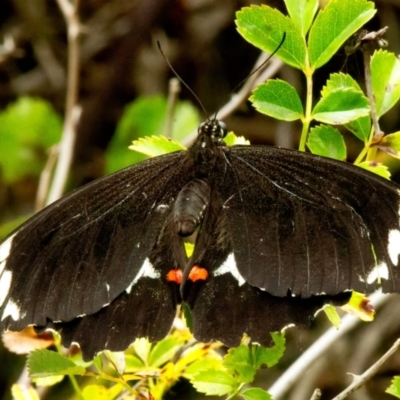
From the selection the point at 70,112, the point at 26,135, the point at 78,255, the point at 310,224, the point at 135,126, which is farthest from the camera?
the point at 26,135

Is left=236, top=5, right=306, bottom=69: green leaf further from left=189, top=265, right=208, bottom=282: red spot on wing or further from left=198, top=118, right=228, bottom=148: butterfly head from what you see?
left=189, top=265, right=208, bottom=282: red spot on wing

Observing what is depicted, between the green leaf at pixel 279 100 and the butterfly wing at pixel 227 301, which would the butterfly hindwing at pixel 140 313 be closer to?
the butterfly wing at pixel 227 301

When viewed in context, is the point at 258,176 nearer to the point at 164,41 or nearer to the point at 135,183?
the point at 135,183

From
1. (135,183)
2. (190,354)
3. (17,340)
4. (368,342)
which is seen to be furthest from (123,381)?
(368,342)

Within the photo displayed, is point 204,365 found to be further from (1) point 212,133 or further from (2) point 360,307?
(1) point 212,133

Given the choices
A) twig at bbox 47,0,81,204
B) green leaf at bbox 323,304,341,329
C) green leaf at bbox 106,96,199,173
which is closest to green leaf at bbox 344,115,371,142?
green leaf at bbox 323,304,341,329

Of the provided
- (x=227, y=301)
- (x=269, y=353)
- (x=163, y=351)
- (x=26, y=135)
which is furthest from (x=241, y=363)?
(x=26, y=135)
